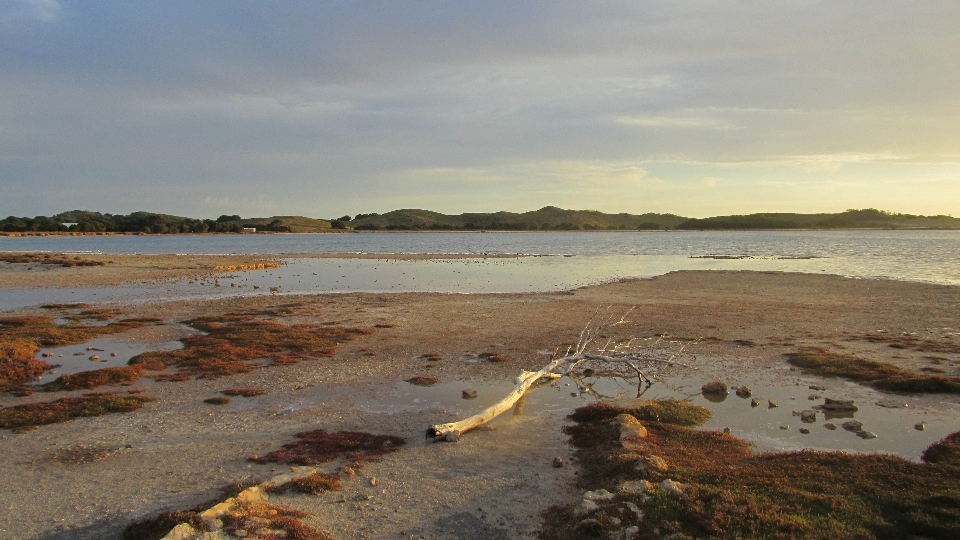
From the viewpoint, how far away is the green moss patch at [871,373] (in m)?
14.1

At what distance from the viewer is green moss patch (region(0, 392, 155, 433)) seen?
39.2ft

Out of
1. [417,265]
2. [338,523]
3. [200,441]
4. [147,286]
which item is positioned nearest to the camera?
[338,523]

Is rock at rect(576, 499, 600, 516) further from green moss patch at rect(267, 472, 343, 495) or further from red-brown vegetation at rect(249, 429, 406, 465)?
red-brown vegetation at rect(249, 429, 406, 465)

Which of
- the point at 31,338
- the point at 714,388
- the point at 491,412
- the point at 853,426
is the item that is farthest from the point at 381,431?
the point at 31,338

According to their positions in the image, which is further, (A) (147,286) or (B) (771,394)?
(A) (147,286)

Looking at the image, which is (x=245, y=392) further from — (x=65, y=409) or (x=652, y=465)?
(x=652, y=465)

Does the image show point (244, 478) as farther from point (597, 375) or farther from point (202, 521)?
point (597, 375)

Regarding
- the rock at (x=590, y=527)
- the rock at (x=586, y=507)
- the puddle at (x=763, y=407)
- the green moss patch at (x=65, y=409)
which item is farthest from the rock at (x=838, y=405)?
the green moss patch at (x=65, y=409)

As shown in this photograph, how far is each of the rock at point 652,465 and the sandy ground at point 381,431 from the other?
116cm

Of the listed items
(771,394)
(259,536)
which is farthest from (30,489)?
(771,394)

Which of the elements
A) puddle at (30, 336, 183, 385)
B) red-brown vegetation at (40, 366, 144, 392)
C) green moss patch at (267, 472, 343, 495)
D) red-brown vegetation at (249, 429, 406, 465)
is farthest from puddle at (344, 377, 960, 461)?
puddle at (30, 336, 183, 385)

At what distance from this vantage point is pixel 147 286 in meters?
40.0

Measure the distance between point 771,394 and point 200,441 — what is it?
1274cm

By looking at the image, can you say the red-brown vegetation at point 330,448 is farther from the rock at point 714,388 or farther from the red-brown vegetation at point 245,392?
the rock at point 714,388
